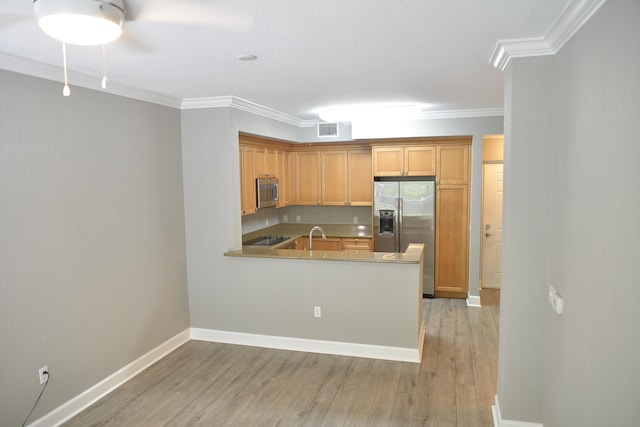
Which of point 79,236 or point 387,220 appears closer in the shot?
point 79,236

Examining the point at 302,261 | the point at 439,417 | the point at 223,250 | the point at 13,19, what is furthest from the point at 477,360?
the point at 13,19

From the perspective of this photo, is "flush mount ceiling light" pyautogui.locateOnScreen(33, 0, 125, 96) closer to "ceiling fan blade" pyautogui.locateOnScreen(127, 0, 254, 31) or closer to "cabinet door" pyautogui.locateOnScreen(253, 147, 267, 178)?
"ceiling fan blade" pyautogui.locateOnScreen(127, 0, 254, 31)

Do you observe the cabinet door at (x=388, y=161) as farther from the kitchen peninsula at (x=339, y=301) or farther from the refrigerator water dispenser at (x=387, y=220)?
the kitchen peninsula at (x=339, y=301)

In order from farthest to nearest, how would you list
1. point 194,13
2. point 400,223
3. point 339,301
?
1. point 400,223
2. point 339,301
3. point 194,13

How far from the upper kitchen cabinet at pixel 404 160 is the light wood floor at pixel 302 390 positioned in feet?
7.90

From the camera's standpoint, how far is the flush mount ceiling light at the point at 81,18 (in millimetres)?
1833

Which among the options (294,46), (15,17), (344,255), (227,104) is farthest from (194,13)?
(344,255)

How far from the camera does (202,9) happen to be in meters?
2.00

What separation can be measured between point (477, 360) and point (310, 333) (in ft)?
5.36

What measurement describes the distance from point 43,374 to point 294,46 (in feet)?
9.18

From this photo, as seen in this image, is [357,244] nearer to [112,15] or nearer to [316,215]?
[316,215]

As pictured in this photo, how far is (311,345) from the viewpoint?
4.34 meters

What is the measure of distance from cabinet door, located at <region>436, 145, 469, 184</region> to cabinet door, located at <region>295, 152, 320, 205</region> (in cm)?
189

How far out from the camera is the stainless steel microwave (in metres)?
5.59
